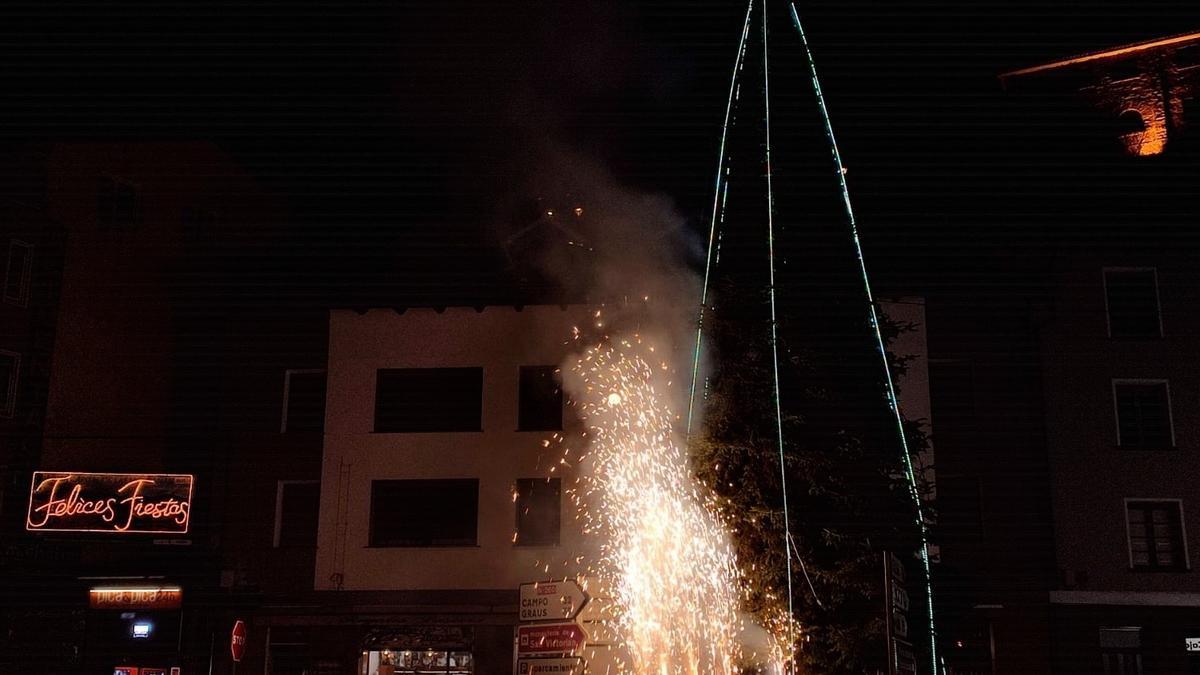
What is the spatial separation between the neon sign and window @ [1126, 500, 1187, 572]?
2049 cm

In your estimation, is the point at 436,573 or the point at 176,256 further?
the point at 176,256

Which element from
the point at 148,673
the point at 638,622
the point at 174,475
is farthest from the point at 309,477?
the point at 638,622

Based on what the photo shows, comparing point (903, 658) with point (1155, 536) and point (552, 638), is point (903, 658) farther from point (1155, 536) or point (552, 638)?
point (1155, 536)

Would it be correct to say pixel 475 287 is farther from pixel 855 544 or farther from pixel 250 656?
pixel 855 544

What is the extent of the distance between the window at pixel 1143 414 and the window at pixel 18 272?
24.6 metres

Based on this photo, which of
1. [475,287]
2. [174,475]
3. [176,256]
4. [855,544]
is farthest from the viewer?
[176,256]

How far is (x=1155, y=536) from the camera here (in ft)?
77.9

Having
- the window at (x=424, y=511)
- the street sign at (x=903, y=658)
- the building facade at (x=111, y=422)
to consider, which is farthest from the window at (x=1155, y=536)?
the building facade at (x=111, y=422)

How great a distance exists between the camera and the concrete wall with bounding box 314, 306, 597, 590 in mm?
23766

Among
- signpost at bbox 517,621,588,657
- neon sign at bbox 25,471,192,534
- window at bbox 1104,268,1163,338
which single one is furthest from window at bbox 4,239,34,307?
window at bbox 1104,268,1163,338

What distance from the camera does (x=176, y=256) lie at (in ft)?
89.8

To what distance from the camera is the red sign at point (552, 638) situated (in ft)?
41.2

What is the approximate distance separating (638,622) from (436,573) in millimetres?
9901

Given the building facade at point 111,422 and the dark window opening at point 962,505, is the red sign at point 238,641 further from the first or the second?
the dark window opening at point 962,505
